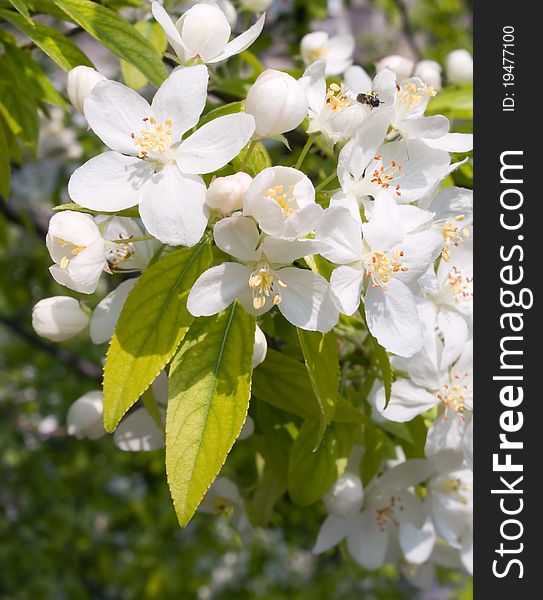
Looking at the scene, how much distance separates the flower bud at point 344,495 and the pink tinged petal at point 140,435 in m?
0.35

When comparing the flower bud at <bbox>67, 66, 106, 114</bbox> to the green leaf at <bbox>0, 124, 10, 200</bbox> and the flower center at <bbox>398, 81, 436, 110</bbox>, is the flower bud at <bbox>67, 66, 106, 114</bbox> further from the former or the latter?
the flower center at <bbox>398, 81, 436, 110</bbox>

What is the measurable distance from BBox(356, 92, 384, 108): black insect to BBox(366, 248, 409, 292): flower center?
26cm

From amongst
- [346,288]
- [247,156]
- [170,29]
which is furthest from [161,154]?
[346,288]

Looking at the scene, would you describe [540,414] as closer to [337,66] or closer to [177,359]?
[177,359]

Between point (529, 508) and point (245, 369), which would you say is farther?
point (529, 508)

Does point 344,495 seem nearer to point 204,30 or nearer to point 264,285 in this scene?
point 264,285

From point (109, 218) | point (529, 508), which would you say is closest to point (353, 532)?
point (529, 508)

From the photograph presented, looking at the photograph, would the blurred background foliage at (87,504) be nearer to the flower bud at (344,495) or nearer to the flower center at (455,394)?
the flower bud at (344,495)

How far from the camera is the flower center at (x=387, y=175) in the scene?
1.34 meters

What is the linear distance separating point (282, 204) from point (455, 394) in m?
0.62

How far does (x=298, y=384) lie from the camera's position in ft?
4.75

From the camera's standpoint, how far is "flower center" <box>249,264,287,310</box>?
1.20m

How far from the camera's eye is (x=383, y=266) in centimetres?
127

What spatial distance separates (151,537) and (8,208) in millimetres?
1791
